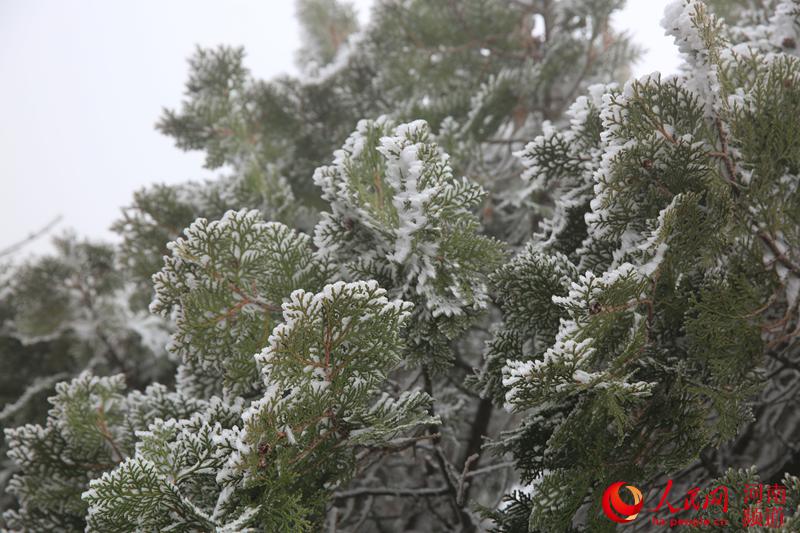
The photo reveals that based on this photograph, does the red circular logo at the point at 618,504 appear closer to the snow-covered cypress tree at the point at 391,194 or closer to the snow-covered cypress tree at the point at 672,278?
the snow-covered cypress tree at the point at 672,278

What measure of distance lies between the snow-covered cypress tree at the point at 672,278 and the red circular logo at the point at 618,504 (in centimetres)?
3

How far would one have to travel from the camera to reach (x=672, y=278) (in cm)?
162

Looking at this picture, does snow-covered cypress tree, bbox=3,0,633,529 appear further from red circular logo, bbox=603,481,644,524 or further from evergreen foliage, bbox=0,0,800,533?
red circular logo, bbox=603,481,644,524

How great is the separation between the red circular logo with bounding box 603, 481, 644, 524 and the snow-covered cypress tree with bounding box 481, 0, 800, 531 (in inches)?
1.2

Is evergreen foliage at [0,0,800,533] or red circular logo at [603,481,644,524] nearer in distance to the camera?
evergreen foliage at [0,0,800,533]

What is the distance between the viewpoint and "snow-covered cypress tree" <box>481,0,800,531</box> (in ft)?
5.10

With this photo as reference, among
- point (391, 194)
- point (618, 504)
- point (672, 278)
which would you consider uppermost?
point (391, 194)

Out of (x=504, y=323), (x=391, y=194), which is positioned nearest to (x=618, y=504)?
(x=504, y=323)

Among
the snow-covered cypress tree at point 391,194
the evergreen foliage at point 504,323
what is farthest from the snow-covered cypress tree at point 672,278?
the snow-covered cypress tree at point 391,194

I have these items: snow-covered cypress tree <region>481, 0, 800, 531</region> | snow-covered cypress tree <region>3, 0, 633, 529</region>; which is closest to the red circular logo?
snow-covered cypress tree <region>481, 0, 800, 531</region>

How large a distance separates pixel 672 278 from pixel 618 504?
59cm

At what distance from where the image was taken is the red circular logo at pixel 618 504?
5.33 ft

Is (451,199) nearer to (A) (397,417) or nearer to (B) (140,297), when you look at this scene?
(A) (397,417)

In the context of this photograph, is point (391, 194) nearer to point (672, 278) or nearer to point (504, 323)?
point (504, 323)
